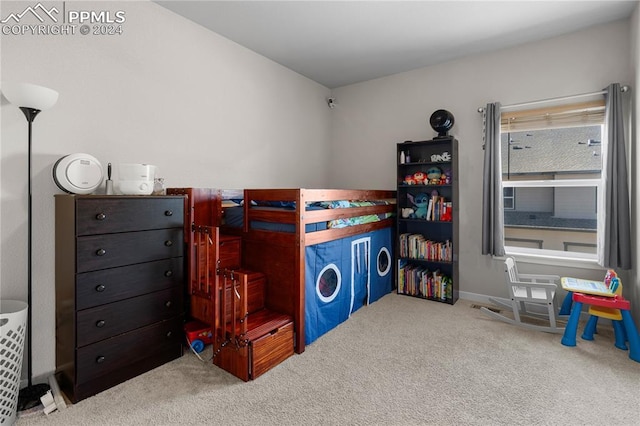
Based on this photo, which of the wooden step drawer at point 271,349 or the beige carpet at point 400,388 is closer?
the beige carpet at point 400,388

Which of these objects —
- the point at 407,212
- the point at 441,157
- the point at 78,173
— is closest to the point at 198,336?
the point at 78,173

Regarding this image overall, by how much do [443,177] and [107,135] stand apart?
3.21 m

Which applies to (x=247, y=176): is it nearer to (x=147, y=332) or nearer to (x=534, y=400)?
(x=147, y=332)

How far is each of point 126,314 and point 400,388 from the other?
5.85 ft

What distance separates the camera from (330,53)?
3393mm

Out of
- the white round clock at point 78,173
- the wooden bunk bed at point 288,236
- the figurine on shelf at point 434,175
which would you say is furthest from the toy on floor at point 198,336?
the figurine on shelf at point 434,175

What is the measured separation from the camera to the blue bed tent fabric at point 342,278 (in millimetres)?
2465

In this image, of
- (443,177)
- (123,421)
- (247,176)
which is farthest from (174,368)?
(443,177)

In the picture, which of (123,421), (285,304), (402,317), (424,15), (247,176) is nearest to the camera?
(123,421)

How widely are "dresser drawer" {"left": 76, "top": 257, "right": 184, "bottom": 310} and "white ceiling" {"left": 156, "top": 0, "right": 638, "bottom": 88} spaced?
2118mm

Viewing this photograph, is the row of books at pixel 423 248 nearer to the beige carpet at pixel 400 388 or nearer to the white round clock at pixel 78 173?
the beige carpet at pixel 400 388

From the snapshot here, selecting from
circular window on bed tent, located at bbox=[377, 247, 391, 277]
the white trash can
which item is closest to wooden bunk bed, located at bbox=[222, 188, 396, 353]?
circular window on bed tent, located at bbox=[377, 247, 391, 277]

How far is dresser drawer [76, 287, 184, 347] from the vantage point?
179 cm

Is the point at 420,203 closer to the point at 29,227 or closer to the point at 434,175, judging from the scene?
the point at 434,175
